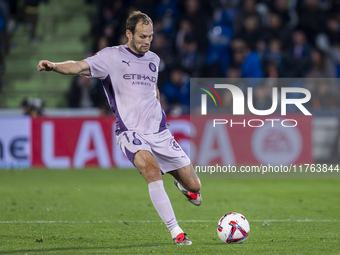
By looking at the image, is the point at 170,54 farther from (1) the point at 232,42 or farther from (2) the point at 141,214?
(2) the point at 141,214

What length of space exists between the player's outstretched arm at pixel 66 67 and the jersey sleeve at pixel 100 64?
0.05 m

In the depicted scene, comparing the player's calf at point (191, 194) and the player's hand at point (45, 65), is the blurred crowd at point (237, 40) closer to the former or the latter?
the player's calf at point (191, 194)

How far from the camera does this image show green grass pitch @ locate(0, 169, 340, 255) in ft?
22.6

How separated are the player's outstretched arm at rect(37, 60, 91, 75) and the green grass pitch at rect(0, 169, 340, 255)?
1609 mm

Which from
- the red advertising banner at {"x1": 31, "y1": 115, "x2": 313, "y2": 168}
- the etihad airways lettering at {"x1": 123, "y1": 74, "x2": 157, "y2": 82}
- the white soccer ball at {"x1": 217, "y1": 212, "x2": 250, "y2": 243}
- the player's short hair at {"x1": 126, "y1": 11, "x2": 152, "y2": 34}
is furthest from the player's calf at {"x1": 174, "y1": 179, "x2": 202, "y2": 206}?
the red advertising banner at {"x1": 31, "y1": 115, "x2": 313, "y2": 168}

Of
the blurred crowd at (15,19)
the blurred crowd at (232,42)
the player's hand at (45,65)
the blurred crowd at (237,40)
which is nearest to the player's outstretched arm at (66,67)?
the player's hand at (45,65)

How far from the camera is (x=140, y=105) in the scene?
7156 millimetres

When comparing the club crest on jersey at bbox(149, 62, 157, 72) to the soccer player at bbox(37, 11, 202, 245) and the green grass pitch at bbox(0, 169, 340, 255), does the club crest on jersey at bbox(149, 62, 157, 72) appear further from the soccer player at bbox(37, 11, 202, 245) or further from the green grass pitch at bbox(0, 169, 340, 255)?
the green grass pitch at bbox(0, 169, 340, 255)

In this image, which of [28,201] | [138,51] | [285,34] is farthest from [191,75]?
[138,51]

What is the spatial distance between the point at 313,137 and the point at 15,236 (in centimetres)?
882

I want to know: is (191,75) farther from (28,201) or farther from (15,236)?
(15,236)

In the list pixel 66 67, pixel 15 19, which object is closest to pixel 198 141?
pixel 15 19

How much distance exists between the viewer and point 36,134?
1512 centimetres

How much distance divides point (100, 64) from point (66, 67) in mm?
447
